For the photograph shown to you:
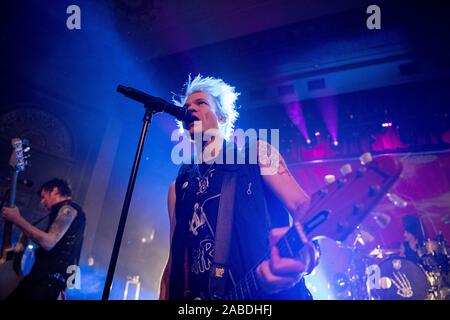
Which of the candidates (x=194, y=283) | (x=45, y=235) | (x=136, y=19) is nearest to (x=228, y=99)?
(x=194, y=283)

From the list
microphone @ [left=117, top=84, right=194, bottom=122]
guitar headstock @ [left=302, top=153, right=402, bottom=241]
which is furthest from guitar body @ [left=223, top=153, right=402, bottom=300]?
microphone @ [left=117, top=84, right=194, bottom=122]

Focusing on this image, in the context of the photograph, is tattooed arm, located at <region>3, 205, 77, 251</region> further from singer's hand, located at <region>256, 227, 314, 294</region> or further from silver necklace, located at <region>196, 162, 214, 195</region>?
singer's hand, located at <region>256, 227, 314, 294</region>

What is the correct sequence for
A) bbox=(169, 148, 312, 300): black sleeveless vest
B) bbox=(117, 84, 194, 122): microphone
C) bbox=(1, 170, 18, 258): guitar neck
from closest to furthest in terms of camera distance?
bbox=(169, 148, 312, 300): black sleeveless vest, bbox=(117, 84, 194, 122): microphone, bbox=(1, 170, 18, 258): guitar neck

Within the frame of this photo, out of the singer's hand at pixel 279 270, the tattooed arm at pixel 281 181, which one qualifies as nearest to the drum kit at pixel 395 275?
the tattooed arm at pixel 281 181

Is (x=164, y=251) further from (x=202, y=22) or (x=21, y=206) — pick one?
(x=202, y=22)

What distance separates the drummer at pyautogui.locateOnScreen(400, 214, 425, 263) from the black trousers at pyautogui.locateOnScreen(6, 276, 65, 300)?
15.7 feet

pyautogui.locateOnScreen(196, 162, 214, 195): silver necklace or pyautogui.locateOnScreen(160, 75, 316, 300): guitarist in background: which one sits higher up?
pyautogui.locateOnScreen(196, 162, 214, 195): silver necklace

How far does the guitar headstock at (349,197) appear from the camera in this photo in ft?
3.86

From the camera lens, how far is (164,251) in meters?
8.09

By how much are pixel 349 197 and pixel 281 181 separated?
455 mm

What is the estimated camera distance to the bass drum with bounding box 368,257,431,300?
15.0 ft

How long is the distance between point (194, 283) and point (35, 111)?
5897 millimetres

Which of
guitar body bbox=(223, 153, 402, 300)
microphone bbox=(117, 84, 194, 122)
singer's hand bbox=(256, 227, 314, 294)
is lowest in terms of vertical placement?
singer's hand bbox=(256, 227, 314, 294)

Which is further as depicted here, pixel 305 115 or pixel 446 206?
pixel 305 115
